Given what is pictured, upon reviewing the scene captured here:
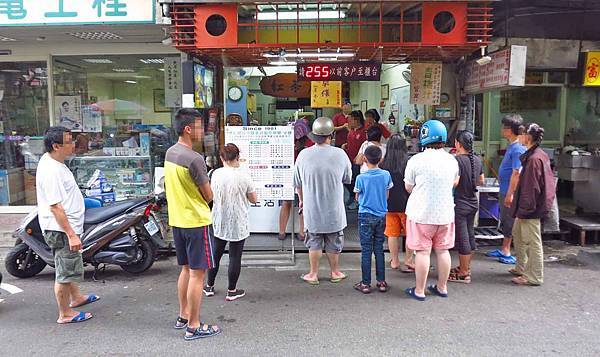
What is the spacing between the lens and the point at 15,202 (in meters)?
8.15

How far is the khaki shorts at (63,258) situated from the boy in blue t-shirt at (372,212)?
2.76 meters

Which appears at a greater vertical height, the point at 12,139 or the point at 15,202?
the point at 12,139

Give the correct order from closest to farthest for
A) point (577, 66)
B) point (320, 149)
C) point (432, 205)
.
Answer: point (432, 205), point (320, 149), point (577, 66)

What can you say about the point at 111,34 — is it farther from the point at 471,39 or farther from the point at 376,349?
the point at 376,349

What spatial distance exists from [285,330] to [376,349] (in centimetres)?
81

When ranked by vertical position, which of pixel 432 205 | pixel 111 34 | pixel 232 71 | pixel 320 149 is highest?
pixel 111 34

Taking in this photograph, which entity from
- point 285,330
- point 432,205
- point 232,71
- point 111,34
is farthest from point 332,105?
point 285,330

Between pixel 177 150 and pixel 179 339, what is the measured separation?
5.07 ft

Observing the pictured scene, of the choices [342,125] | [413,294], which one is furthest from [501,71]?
[413,294]

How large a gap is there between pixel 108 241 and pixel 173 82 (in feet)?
11.1

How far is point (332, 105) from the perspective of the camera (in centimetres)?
709

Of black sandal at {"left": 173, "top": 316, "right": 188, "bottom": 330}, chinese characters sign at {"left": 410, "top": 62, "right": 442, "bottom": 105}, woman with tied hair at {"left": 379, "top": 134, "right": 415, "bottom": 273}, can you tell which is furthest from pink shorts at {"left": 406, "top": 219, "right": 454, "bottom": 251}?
chinese characters sign at {"left": 410, "top": 62, "right": 442, "bottom": 105}

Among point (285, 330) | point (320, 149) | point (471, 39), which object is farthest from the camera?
point (471, 39)

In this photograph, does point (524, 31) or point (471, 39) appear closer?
point (471, 39)
